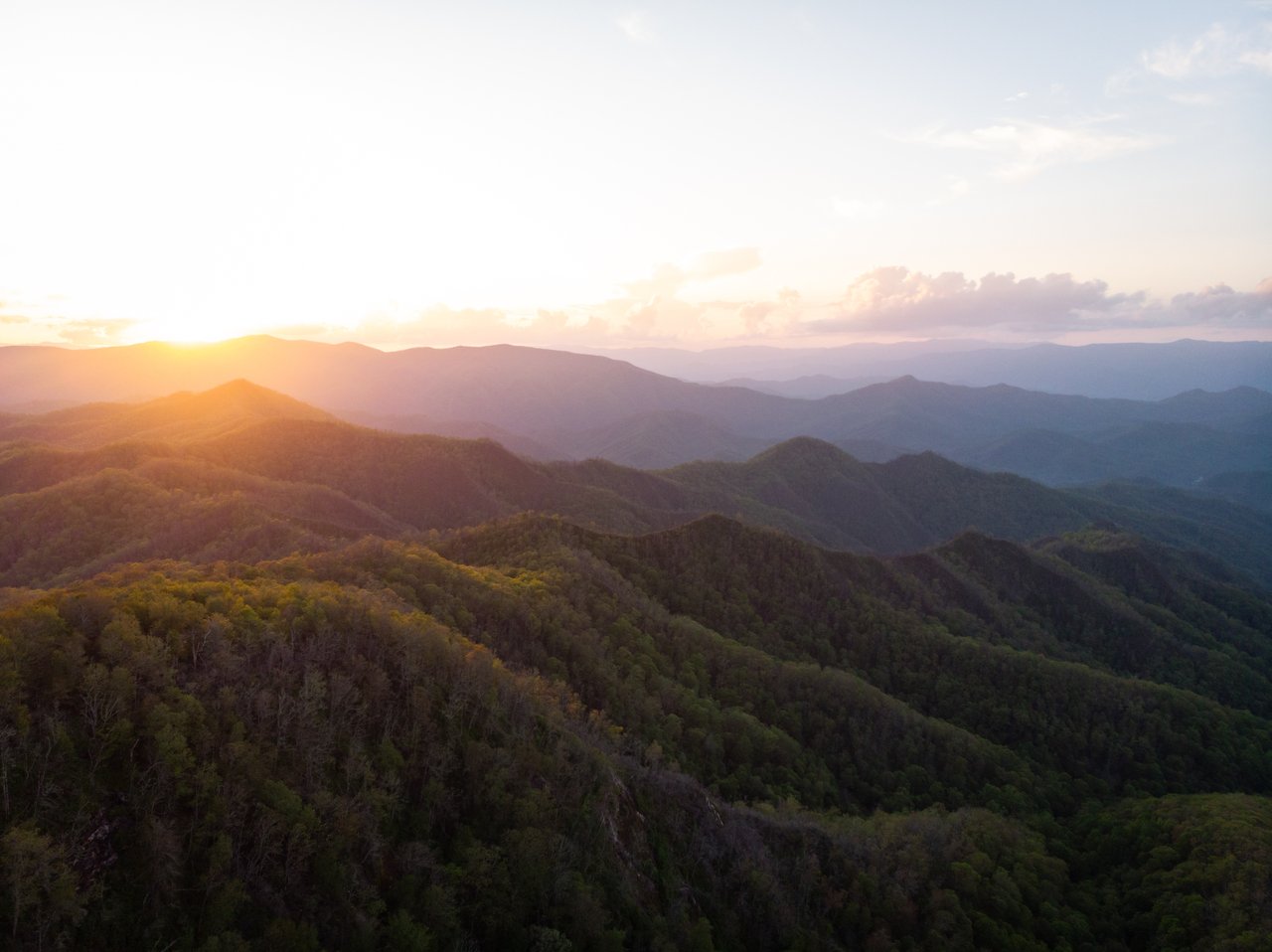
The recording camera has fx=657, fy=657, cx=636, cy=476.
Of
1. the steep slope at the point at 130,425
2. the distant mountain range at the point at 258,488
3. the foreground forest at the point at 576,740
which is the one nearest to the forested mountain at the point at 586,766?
the foreground forest at the point at 576,740

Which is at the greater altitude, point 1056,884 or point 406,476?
point 406,476

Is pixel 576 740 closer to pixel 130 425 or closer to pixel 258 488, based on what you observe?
pixel 258 488

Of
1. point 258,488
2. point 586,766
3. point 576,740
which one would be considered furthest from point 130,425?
point 586,766

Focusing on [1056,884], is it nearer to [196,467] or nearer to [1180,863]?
[1180,863]

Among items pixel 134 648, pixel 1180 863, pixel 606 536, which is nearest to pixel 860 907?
pixel 1180 863

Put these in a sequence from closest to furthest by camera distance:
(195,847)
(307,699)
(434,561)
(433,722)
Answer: (195,847) → (307,699) → (433,722) → (434,561)

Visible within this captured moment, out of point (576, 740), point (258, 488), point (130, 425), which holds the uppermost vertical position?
point (130, 425)

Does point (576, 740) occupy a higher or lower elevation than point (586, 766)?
higher

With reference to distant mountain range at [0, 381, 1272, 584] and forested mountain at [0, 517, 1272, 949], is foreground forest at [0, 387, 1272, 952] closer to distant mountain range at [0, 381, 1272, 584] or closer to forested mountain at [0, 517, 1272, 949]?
forested mountain at [0, 517, 1272, 949]
